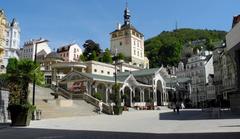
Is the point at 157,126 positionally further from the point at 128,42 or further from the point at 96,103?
the point at 128,42

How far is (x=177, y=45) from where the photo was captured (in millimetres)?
127375

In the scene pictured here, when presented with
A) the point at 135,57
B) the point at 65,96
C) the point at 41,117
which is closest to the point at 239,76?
the point at 41,117

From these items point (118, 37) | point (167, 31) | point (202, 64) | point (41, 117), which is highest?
point (167, 31)

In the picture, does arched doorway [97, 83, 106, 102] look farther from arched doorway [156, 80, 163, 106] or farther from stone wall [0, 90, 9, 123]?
stone wall [0, 90, 9, 123]

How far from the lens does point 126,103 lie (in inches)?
2336

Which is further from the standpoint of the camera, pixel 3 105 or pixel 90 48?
pixel 90 48

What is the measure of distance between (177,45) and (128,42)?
31.3m

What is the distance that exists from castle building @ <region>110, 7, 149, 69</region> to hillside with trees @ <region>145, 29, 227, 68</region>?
17912 mm

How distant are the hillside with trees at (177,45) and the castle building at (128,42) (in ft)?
58.8

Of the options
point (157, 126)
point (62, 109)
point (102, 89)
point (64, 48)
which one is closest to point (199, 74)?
point (102, 89)

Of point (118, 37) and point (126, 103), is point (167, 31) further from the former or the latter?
point (126, 103)

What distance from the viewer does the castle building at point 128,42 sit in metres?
104

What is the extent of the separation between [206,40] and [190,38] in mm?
12481

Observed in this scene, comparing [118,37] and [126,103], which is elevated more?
[118,37]
